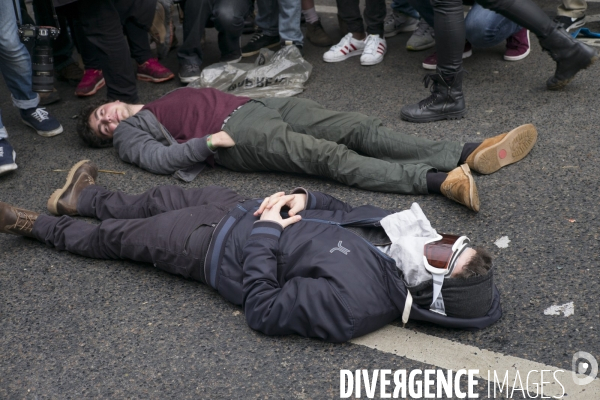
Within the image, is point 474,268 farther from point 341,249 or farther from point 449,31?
point 449,31

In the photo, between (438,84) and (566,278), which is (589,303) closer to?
(566,278)

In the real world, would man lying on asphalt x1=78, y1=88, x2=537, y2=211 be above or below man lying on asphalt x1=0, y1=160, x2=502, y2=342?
below

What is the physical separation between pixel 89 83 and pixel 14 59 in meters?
1.05

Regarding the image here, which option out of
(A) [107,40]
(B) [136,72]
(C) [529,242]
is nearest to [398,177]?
(C) [529,242]

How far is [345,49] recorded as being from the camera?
5207 mm

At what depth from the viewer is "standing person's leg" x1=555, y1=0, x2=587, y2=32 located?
14.9 ft

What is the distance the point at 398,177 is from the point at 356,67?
1.99 metres

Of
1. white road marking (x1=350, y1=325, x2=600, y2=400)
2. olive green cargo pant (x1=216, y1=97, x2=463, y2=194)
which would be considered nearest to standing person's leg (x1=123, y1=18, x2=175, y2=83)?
olive green cargo pant (x1=216, y1=97, x2=463, y2=194)

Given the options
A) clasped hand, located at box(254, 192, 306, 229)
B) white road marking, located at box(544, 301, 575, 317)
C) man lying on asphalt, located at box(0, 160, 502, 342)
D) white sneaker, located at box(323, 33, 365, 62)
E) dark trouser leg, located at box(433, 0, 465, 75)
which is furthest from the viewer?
white sneaker, located at box(323, 33, 365, 62)

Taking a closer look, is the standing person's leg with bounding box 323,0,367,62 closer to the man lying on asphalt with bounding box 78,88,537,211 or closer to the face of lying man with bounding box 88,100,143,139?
the man lying on asphalt with bounding box 78,88,537,211

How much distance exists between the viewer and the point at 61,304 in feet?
8.98

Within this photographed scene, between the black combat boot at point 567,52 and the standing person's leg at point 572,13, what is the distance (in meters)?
0.69

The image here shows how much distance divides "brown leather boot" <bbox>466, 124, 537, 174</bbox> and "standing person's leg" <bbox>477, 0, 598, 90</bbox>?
2.72 ft

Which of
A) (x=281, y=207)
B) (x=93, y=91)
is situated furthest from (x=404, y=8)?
(x=281, y=207)
